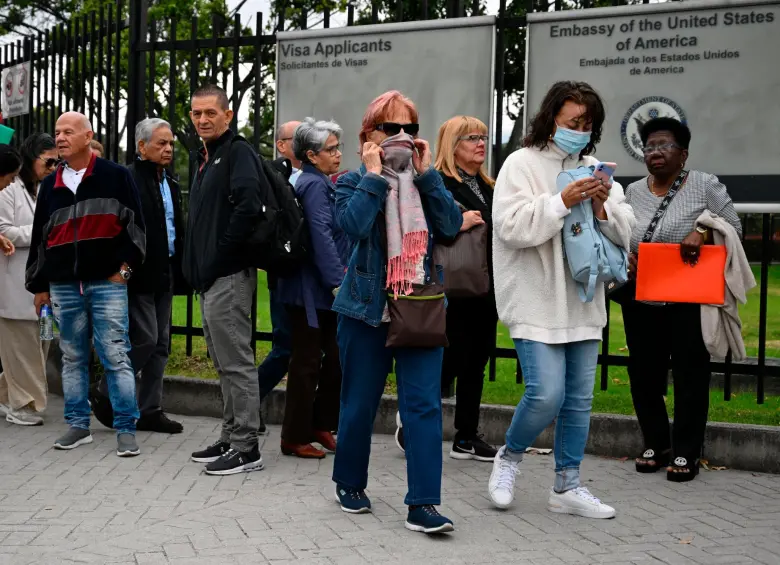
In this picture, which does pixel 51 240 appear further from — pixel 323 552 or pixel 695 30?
pixel 695 30

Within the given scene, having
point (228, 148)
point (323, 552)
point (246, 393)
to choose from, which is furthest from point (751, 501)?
point (228, 148)

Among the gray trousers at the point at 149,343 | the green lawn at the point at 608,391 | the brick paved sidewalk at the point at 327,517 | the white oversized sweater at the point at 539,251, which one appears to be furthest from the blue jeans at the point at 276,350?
the white oversized sweater at the point at 539,251

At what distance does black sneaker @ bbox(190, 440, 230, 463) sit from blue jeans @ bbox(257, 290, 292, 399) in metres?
0.46

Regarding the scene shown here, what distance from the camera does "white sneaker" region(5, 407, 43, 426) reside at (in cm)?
715

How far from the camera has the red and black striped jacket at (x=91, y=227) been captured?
625cm

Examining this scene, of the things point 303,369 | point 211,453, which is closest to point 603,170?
point 303,369

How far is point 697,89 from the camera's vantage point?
6.13 meters

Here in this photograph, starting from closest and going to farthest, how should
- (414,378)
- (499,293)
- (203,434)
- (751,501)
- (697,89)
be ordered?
(414,378) → (499,293) → (751,501) → (697,89) → (203,434)

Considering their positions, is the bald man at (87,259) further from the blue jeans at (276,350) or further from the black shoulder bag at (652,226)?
the black shoulder bag at (652,226)

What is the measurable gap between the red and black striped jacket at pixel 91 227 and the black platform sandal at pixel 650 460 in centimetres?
310

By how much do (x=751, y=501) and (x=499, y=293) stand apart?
1.67 meters

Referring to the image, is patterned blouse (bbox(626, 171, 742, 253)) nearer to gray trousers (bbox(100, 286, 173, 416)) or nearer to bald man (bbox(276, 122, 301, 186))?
bald man (bbox(276, 122, 301, 186))

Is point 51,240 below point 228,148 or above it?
below

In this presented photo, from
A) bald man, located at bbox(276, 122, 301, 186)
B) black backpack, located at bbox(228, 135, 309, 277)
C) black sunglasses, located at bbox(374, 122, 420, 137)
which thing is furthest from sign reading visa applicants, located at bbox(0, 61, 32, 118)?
black sunglasses, located at bbox(374, 122, 420, 137)
